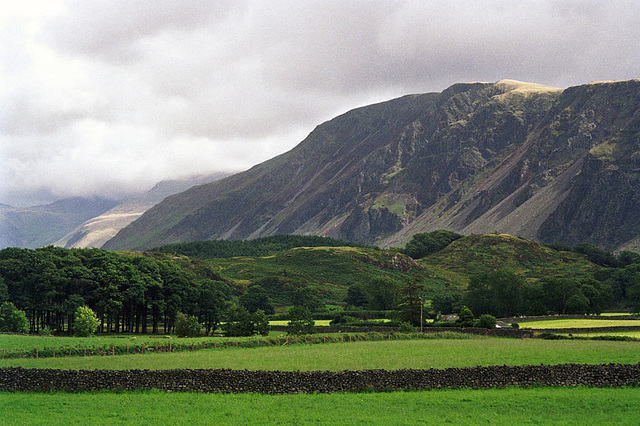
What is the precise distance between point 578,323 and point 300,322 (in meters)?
59.4

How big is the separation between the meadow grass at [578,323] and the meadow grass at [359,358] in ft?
137

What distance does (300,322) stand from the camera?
12306cm

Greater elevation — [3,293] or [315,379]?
[3,293]

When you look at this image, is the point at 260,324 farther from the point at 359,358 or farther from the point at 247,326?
the point at 359,358

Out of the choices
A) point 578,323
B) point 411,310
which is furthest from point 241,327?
point 578,323

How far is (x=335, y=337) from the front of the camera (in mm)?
97500

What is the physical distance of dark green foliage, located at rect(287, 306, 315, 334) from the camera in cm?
12062

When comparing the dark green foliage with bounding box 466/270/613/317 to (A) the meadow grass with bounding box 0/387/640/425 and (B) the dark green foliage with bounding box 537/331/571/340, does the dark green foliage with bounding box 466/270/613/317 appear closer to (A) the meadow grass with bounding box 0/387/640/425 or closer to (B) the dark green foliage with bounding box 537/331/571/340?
(B) the dark green foliage with bounding box 537/331/571/340

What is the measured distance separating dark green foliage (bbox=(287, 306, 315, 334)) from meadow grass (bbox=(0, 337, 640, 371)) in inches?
1461

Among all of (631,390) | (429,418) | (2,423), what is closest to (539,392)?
(631,390)

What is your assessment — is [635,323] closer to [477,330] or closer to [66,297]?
[477,330]

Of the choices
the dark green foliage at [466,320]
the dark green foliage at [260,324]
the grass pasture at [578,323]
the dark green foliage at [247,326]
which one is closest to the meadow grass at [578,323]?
the grass pasture at [578,323]

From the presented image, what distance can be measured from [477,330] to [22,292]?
92706 millimetres

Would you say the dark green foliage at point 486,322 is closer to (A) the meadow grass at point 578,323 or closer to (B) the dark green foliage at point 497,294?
(A) the meadow grass at point 578,323
